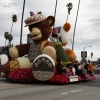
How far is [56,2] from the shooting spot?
3491cm

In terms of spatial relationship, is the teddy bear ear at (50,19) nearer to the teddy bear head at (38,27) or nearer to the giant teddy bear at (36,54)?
the giant teddy bear at (36,54)

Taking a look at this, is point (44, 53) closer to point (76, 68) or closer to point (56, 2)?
point (76, 68)

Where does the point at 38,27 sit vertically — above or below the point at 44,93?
above

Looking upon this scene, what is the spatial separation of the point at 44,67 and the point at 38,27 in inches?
116

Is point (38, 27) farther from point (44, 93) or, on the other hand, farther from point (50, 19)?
point (44, 93)

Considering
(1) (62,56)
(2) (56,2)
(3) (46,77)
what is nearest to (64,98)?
(3) (46,77)

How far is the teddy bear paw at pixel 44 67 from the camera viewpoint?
43.0ft

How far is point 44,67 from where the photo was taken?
13.2 metres

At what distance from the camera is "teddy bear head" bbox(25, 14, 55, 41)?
48.3 ft

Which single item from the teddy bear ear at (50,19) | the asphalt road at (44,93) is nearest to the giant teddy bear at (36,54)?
the teddy bear ear at (50,19)

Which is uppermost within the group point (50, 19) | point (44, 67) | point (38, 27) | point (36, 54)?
point (50, 19)

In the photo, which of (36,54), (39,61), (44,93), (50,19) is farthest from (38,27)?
(44,93)

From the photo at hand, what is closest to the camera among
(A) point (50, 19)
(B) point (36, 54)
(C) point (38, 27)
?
(B) point (36, 54)

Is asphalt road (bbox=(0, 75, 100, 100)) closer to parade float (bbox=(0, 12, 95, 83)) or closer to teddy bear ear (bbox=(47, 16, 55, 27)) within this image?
parade float (bbox=(0, 12, 95, 83))
